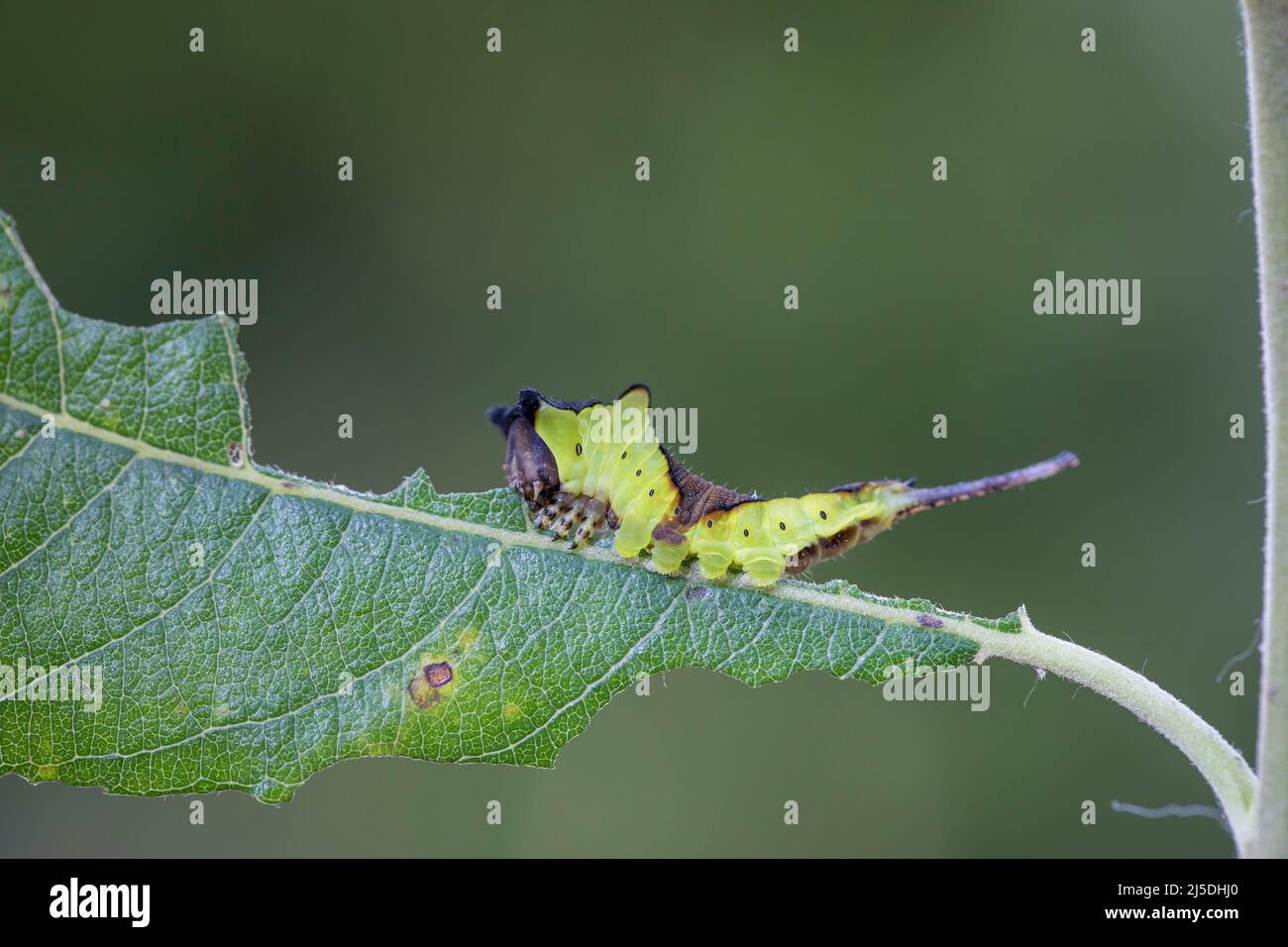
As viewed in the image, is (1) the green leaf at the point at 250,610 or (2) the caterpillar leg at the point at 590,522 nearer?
(1) the green leaf at the point at 250,610

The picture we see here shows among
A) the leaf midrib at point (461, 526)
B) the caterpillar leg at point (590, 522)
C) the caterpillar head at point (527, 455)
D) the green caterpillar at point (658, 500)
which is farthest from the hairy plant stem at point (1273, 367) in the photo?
the caterpillar head at point (527, 455)

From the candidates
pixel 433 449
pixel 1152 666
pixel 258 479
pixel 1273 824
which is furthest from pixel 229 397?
pixel 1152 666

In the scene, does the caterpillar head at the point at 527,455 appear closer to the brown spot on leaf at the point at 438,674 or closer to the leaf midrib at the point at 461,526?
the leaf midrib at the point at 461,526

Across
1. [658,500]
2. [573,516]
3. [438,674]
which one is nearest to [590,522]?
[573,516]

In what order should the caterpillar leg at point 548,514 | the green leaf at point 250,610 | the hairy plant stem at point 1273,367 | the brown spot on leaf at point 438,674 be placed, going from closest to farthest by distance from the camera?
the hairy plant stem at point 1273,367, the green leaf at point 250,610, the brown spot on leaf at point 438,674, the caterpillar leg at point 548,514

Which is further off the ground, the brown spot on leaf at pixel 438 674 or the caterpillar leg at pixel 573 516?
the caterpillar leg at pixel 573 516

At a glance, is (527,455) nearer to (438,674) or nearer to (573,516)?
(573,516)
